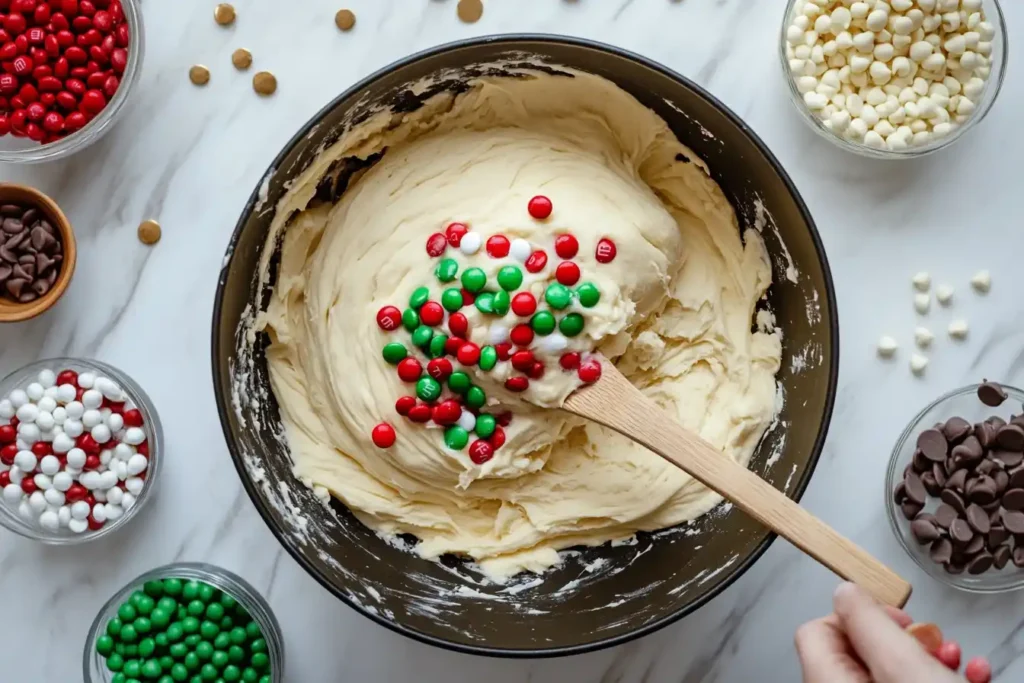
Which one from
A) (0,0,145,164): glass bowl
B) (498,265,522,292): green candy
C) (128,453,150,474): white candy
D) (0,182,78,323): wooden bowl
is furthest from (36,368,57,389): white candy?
(498,265,522,292): green candy

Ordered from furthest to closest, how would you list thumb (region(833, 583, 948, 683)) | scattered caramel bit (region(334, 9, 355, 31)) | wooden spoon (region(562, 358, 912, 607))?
scattered caramel bit (region(334, 9, 355, 31)), wooden spoon (region(562, 358, 912, 607)), thumb (region(833, 583, 948, 683))

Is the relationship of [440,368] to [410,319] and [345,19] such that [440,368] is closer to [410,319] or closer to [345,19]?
[410,319]

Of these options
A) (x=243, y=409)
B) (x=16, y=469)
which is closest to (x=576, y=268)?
(x=243, y=409)

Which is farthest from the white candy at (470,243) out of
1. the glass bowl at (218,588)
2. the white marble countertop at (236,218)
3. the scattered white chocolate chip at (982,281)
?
the scattered white chocolate chip at (982,281)

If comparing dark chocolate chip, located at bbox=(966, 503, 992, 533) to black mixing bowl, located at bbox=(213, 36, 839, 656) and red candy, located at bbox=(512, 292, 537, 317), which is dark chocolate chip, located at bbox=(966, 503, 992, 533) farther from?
red candy, located at bbox=(512, 292, 537, 317)

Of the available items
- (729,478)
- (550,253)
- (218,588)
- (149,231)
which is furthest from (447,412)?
(149,231)

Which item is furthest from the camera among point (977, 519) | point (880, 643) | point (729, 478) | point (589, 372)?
point (977, 519)

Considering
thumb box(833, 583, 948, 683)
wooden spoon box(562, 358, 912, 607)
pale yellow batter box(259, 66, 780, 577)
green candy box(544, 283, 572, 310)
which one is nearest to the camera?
thumb box(833, 583, 948, 683)
